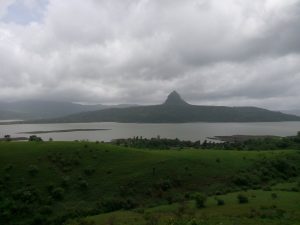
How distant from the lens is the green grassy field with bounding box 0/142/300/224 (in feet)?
140

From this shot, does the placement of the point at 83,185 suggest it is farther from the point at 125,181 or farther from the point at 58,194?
the point at 125,181

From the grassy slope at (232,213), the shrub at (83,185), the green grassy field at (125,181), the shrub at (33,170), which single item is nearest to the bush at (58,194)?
the green grassy field at (125,181)

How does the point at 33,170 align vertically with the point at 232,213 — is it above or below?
above

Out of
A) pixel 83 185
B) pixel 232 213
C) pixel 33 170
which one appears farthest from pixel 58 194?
pixel 232 213

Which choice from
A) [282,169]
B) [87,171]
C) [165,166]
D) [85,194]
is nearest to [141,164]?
[165,166]

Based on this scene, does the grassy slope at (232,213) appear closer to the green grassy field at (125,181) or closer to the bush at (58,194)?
the green grassy field at (125,181)

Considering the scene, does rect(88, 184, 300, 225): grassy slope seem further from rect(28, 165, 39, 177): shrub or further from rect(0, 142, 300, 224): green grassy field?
rect(28, 165, 39, 177): shrub

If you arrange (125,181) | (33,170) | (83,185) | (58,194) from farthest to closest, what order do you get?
(33,170) → (125,181) → (83,185) → (58,194)

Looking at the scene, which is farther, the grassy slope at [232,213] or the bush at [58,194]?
the bush at [58,194]

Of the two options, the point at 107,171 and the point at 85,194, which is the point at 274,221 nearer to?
the point at 85,194

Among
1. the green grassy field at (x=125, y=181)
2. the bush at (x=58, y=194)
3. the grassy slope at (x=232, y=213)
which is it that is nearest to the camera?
the grassy slope at (x=232, y=213)

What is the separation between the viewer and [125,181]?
54.0m

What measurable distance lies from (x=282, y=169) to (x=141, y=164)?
90.1 feet

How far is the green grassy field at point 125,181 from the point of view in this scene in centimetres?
4262
